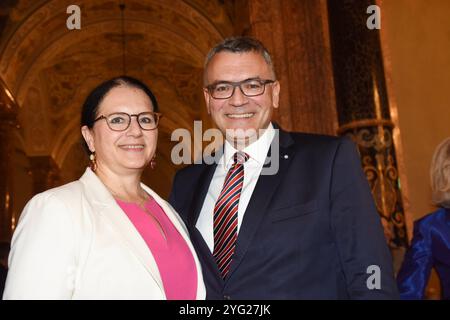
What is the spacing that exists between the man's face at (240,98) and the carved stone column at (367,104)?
322 cm

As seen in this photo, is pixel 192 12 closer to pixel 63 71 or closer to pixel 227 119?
pixel 63 71

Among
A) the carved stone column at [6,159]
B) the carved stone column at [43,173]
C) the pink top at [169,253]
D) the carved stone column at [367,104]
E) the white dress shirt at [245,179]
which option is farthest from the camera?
the carved stone column at [43,173]

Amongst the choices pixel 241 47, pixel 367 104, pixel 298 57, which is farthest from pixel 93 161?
pixel 298 57

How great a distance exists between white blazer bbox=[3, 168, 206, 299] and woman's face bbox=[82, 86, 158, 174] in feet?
0.92

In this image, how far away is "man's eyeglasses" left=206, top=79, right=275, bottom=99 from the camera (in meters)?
2.34

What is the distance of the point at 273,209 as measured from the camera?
85.1 inches

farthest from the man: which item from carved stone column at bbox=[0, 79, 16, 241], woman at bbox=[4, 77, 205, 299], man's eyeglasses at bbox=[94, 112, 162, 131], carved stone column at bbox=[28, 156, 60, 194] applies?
carved stone column at bbox=[28, 156, 60, 194]

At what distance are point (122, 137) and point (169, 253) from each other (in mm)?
498

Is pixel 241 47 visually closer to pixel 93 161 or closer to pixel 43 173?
pixel 93 161

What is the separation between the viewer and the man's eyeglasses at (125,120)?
2.21m

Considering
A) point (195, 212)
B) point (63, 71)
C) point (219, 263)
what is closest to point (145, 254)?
point (219, 263)

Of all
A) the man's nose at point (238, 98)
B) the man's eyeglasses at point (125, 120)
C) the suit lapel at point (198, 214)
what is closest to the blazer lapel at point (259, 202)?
the suit lapel at point (198, 214)

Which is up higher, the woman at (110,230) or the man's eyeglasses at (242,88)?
the man's eyeglasses at (242,88)

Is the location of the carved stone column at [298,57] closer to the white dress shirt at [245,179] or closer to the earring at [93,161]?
the white dress shirt at [245,179]
